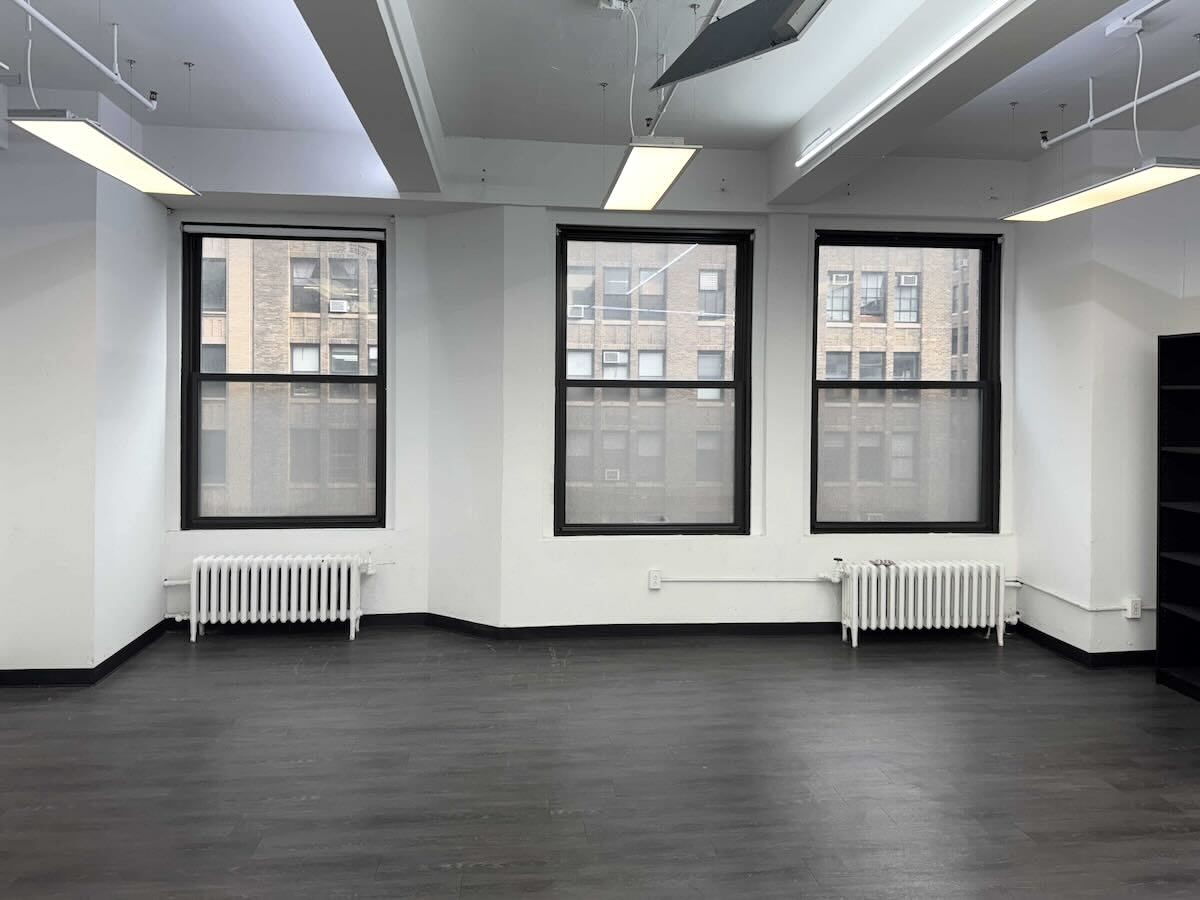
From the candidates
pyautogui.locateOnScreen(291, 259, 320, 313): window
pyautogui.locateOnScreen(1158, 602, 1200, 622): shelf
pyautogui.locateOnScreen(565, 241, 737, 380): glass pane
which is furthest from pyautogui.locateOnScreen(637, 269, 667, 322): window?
pyautogui.locateOnScreen(1158, 602, 1200, 622): shelf

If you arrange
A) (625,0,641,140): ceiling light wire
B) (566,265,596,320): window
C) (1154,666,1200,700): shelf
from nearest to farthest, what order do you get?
(625,0,641,140): ceiling light wire, (1154,666,1200,700): shelf, (566,265,596,320): window

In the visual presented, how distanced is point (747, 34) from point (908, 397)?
3824mm

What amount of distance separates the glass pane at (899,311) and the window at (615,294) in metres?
1.35

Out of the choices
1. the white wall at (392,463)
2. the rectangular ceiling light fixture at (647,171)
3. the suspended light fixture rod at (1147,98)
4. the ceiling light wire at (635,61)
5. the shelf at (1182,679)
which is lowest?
the shelf at (1182,679)

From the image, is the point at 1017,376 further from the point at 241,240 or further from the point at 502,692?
the point at 241,240

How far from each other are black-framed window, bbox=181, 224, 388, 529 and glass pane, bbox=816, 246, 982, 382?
3.08 metres

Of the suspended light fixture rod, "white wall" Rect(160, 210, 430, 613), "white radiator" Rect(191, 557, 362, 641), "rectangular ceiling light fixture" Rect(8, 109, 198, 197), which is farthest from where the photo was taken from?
"white wall" Rect(160, 210, 430, 613)

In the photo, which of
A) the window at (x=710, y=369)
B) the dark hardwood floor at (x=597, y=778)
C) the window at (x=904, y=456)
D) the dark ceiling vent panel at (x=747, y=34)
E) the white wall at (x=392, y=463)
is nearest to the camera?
the dark ceiling vent panel at (x=747, y=34)

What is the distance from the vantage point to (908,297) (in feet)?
19.4

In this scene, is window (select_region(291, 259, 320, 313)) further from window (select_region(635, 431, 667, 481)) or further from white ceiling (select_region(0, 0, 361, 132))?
window (select_region(635, 431, 667, 481))

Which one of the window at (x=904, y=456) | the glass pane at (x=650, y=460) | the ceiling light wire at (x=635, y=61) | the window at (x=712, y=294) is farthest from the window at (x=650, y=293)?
the window at (x=904, y=456)

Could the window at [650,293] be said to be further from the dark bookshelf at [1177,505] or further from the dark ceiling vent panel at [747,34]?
the dark bookshelf at [1177,505]

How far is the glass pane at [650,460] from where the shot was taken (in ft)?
18.9

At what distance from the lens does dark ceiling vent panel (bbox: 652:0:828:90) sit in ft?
7.77
